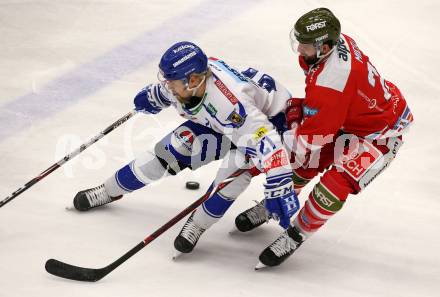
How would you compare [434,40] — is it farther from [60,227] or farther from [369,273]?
[60,227]

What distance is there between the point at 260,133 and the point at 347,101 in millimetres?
398

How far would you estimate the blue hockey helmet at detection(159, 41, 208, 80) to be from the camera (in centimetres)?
396

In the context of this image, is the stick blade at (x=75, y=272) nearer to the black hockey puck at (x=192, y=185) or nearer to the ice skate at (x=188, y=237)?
the ice skate at (x=188, y=237)

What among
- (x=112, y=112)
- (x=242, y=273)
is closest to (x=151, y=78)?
(x=112, y=112)

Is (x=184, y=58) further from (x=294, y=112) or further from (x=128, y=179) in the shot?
(x=128, y=179)

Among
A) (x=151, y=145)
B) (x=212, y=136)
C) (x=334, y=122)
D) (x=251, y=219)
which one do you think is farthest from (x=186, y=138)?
(x=151, y=145)

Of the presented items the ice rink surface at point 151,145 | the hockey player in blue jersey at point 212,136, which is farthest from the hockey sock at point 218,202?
the ice rink surface at point 151,145

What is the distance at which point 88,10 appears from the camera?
23.0 ft

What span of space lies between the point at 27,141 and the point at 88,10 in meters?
1.93

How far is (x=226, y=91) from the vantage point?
4.04m

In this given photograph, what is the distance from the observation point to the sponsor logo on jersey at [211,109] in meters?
4.04

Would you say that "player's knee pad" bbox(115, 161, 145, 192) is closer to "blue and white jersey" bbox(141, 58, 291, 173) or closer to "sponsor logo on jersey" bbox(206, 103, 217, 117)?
"blue and white jersey" bbox(141, 58, 291, 173)

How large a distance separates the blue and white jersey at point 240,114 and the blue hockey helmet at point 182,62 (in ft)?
0.41

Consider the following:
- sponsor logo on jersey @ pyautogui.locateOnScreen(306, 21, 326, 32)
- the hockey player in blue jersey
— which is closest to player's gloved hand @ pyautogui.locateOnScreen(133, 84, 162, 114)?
the hockey player in blue jersey
